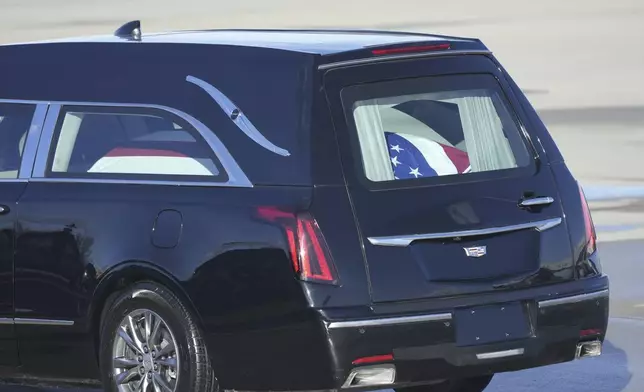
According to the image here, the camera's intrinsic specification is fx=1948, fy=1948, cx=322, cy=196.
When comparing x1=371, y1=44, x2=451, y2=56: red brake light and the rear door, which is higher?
x1=371, y1=44, x2=451, y2=56: red brake light

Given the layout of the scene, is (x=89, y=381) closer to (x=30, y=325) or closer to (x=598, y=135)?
(x=30, y=325)

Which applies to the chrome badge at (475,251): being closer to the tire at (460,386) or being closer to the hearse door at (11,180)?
the tire at (460,386)

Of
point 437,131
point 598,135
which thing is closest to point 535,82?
point 598,135

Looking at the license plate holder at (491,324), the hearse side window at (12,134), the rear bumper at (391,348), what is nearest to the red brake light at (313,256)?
the rear bumper at (391,348)

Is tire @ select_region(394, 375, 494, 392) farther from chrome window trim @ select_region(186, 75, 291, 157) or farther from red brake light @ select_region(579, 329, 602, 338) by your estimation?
chrome window trim @ select_region(186, 75, 291, 157)

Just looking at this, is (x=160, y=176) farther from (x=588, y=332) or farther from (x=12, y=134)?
(x=588, y=332)

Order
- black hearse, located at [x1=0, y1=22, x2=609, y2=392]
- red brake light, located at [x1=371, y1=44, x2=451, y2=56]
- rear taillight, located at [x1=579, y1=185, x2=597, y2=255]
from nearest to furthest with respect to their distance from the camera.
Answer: black hearse, located at [x1=0, y1=22, x2=609, y2=392] < red brake light, located at [x1=371, y1=44, x2=451, y2=56] < rear taillight, located at [x1=579, y1=185, x2=597, y2=255]

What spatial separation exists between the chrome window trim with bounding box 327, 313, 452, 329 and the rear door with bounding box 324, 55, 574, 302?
0.31 ft

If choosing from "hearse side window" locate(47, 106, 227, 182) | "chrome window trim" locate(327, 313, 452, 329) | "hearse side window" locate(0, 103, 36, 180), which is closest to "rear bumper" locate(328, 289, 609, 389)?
"chrome window trim" locate(327, 313, 452, 329)

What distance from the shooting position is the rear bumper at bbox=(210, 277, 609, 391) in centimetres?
730

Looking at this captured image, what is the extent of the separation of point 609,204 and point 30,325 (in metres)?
7.64

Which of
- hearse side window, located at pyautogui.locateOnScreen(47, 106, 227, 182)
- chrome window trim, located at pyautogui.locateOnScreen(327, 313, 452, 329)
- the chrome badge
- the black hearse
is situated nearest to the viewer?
chrome window trim, located at pyautogui.locateOnScreen(327, 313, 452, 329)

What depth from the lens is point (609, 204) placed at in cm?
1502

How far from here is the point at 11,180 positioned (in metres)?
8.38
